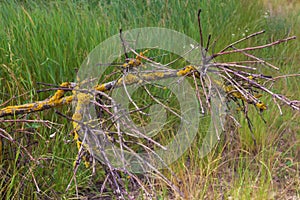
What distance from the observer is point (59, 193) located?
193cm

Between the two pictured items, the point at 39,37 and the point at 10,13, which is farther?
the point at 10,13

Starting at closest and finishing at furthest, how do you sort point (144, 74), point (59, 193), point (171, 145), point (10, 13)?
point (144, 74), point (59, 193), point (171, 145), point (10, 13)

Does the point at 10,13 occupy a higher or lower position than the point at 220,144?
higher

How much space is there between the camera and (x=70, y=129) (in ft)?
7.03

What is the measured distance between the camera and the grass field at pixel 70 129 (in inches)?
73.7

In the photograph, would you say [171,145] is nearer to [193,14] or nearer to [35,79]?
[35,79]

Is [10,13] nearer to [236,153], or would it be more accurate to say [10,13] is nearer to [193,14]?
[193,14]

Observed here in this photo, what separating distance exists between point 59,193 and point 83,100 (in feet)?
2.11

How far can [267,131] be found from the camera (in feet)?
8.27

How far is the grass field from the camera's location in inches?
73.7

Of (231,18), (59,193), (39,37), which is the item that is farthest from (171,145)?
(231,18)

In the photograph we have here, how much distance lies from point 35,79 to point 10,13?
0.88m

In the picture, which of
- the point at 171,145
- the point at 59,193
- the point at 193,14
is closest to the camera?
the point at 59,193

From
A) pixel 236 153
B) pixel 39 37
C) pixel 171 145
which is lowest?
pixel 236 153
